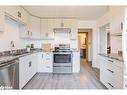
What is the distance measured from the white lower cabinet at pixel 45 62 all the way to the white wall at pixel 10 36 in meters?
0.86

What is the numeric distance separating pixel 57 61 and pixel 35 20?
1886 millimetres

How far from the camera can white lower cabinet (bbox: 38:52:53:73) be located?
19.7 feet

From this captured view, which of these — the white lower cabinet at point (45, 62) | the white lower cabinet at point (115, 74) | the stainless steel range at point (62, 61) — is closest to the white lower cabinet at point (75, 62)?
the stainless steel range at point (62, 61)

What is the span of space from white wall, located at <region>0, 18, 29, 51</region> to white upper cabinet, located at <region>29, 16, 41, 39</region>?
732 mm

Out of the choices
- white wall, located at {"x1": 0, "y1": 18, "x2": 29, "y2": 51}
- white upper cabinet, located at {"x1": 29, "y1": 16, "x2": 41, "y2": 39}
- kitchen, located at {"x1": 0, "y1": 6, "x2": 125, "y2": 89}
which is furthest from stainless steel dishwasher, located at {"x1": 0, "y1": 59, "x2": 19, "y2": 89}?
white upper cabinet, located at {"x1": 29, "y1": 16, "x2": 41, "y2": 39}

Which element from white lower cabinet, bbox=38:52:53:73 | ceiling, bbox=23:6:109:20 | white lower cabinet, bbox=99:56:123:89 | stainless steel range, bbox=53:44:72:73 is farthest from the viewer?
white lower cabinet, bbox=38:52:53:73

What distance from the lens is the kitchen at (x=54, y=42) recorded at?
159 inches

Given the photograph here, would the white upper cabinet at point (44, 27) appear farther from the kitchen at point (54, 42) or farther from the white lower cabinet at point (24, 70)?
the white lower cabinet at point (24, 70)

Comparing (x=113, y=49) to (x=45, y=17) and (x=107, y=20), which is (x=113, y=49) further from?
(x=45, y=17)

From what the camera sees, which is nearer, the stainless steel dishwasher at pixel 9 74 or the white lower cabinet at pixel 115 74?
the stainless steel dishwasher at pixel 9 74

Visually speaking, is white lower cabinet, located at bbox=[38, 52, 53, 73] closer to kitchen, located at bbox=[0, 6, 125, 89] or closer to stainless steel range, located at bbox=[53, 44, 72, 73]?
kitchen, located at bbox=[0, 6, 125, 89]

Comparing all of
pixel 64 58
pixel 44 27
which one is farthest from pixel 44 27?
pixel 64 58

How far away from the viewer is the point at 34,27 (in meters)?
6.30
